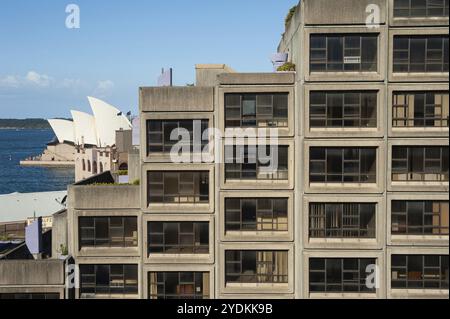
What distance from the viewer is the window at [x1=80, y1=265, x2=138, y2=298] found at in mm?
26984

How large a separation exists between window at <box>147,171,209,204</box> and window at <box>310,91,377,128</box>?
19.7ft

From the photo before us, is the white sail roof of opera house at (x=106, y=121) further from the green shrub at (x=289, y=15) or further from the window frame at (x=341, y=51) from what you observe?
the window frame at (x=341, y=51)

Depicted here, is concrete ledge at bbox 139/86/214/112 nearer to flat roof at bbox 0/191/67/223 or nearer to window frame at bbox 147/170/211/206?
window frame at bbox 147/170/211/206

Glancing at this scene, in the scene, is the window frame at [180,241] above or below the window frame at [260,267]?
above

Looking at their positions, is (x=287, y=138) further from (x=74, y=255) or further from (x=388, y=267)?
(x=74, y=255)

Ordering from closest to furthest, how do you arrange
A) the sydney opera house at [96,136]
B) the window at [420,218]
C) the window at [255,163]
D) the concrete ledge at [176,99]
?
the window at [420,218], the window at [255,163], the concrete ledge at [176,99], the sydney opera house at [96,136]

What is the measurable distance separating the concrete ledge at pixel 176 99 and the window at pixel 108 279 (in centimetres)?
799

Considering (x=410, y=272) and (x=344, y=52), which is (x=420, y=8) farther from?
(x=410, y=272)

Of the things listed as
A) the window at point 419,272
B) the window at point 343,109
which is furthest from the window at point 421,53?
the window at point 419,272

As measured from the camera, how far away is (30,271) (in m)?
26.4

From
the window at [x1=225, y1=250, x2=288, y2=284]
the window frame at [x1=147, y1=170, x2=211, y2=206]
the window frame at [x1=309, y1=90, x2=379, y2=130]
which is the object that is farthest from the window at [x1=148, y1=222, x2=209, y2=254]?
the window frame at [x1=309, y1=90, x2=379, y2=130]

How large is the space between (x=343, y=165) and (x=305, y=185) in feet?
6.60

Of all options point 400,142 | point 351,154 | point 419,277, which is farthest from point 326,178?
point 419,277

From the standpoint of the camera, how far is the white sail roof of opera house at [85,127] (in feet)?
616
